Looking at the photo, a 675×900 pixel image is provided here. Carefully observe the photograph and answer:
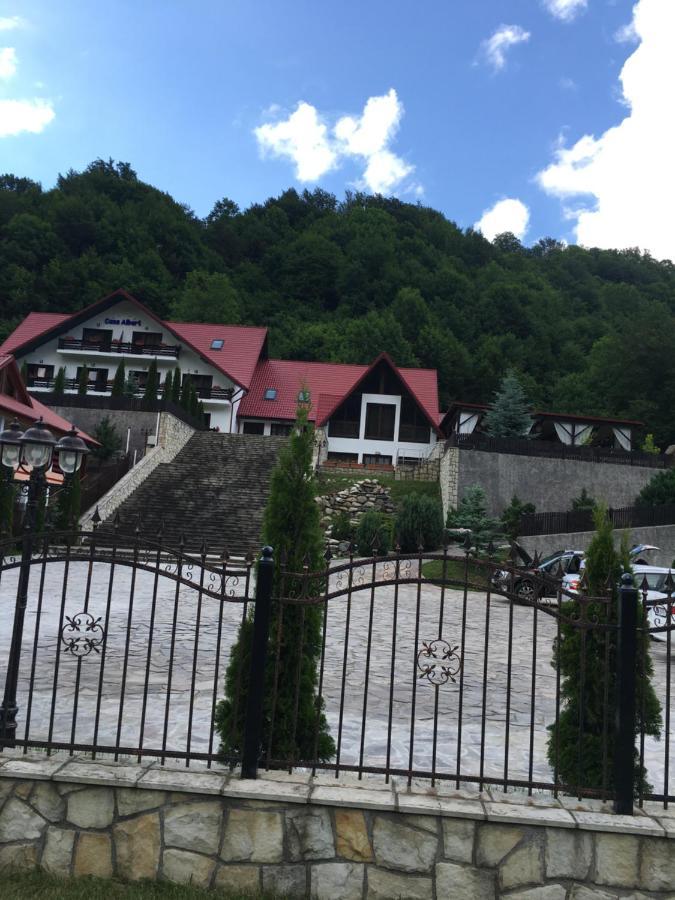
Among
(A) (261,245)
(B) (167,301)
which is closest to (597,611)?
(B) (167,301)

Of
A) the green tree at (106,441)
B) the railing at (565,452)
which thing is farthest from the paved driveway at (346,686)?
the green tree at (106,441)

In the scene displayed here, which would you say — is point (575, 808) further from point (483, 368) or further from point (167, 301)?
point (167, 301)

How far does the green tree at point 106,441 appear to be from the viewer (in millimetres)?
31781

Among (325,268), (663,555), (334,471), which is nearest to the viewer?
(663,555)

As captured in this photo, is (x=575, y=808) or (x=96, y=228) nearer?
(x=575, y=808)

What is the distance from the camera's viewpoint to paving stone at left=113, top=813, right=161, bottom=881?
Result: 391 centimetres

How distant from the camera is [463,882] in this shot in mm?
3756

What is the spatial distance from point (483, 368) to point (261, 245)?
1179 inches

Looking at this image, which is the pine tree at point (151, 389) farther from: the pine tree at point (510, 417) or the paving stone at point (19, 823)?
the paving stone at point (19, 823)

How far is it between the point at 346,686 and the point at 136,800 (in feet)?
13.9

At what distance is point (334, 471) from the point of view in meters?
32.7

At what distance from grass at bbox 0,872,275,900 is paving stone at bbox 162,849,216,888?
0.05 meters

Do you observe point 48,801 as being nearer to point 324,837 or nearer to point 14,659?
point 14,659

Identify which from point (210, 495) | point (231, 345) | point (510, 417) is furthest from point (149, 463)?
point (231, 345)
